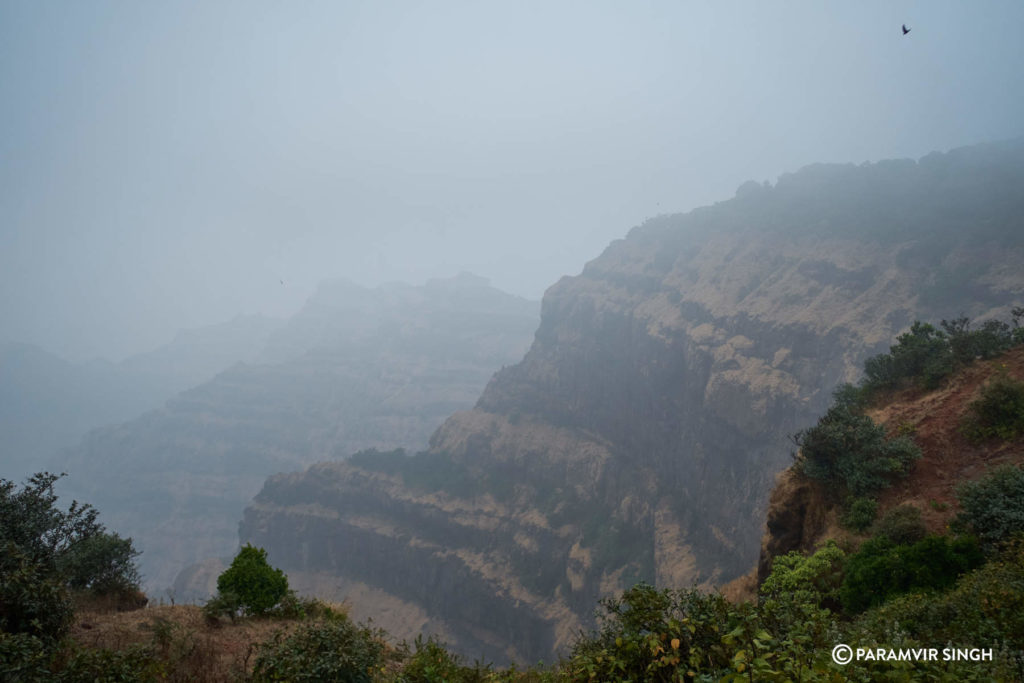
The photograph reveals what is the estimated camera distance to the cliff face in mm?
44906

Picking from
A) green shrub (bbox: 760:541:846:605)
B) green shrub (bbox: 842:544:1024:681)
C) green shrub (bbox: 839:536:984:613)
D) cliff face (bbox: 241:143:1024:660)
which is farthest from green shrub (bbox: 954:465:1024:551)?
cliff face (bbox: 241:143:1024:660)

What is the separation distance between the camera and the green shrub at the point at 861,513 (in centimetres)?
1299

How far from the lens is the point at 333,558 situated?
72688 mm

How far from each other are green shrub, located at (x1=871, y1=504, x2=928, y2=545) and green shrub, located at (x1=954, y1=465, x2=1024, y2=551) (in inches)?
30.7

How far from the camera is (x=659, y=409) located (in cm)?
5753

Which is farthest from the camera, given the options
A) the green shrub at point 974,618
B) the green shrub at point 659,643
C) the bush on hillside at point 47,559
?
the bush on hillside at point 47,559

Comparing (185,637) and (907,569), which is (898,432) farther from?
(185,637)

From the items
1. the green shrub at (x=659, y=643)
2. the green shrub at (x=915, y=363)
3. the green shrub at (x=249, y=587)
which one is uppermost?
the green shrub at (x=915, y=363)

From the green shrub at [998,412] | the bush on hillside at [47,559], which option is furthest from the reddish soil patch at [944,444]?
the bush on hillside at [47,559]

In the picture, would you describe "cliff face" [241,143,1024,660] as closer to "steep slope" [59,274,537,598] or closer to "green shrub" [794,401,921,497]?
"green shrub" [794,401,921,497]

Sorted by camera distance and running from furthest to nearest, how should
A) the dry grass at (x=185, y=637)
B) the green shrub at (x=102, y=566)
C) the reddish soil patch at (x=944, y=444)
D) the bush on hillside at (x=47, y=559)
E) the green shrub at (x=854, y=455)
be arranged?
the green shrub at (x=102, y=566), the green shrub at (x=854, y=455), the reddish soil patch at (x=944, y=444), the dry grass at (x=185, y=637), the bush on hillside at (x=47, y=559)

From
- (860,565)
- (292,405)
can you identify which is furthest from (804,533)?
(292,405)

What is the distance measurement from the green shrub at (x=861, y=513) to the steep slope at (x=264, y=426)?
429 ft

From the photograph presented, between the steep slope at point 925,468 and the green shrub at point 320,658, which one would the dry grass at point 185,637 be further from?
the steep slope at point 925,468
